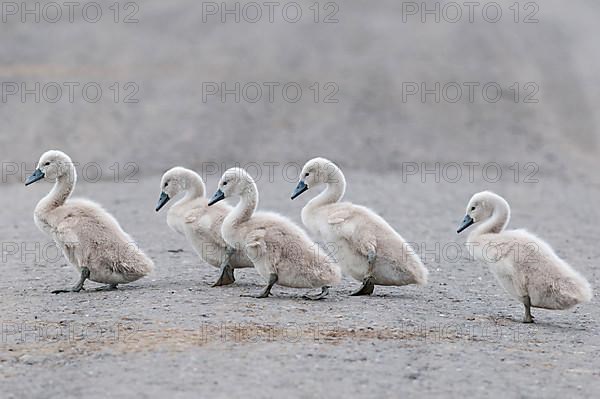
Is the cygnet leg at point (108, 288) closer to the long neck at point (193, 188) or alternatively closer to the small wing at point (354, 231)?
the long neck at point (193, 188)

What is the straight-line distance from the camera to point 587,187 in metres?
19.5

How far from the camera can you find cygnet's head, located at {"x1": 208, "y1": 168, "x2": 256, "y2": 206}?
10.2 meters

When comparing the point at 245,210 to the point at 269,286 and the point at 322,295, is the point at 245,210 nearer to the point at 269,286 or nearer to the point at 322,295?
the point at 269,286

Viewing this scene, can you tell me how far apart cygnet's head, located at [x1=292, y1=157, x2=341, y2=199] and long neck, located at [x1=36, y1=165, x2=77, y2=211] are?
2.22 metres

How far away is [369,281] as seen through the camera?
1002cm

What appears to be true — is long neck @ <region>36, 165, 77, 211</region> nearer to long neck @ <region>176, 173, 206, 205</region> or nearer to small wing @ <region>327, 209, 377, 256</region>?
long neck @ <region>176, 173, 206, 205</region>

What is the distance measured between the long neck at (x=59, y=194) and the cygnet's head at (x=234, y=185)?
1405 millimetres

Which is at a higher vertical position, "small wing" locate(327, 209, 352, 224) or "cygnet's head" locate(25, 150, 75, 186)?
"cygnet's head" locate(25, 150, 75, 186)

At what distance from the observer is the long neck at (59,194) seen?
34.1ft

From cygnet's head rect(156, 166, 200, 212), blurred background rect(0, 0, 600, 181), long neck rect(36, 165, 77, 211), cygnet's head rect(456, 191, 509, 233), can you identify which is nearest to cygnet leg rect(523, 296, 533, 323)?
cygnet's head rect(456, 191, 509, 233)

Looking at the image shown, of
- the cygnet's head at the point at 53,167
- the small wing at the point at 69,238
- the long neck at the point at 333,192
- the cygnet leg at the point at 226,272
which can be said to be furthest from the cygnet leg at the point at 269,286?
the cygnet's head at the point at 53,167

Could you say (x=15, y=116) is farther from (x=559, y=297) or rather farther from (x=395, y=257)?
(x=559, y=297)

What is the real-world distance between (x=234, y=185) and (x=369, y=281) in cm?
159

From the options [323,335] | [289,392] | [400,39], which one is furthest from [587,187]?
[289,392]
